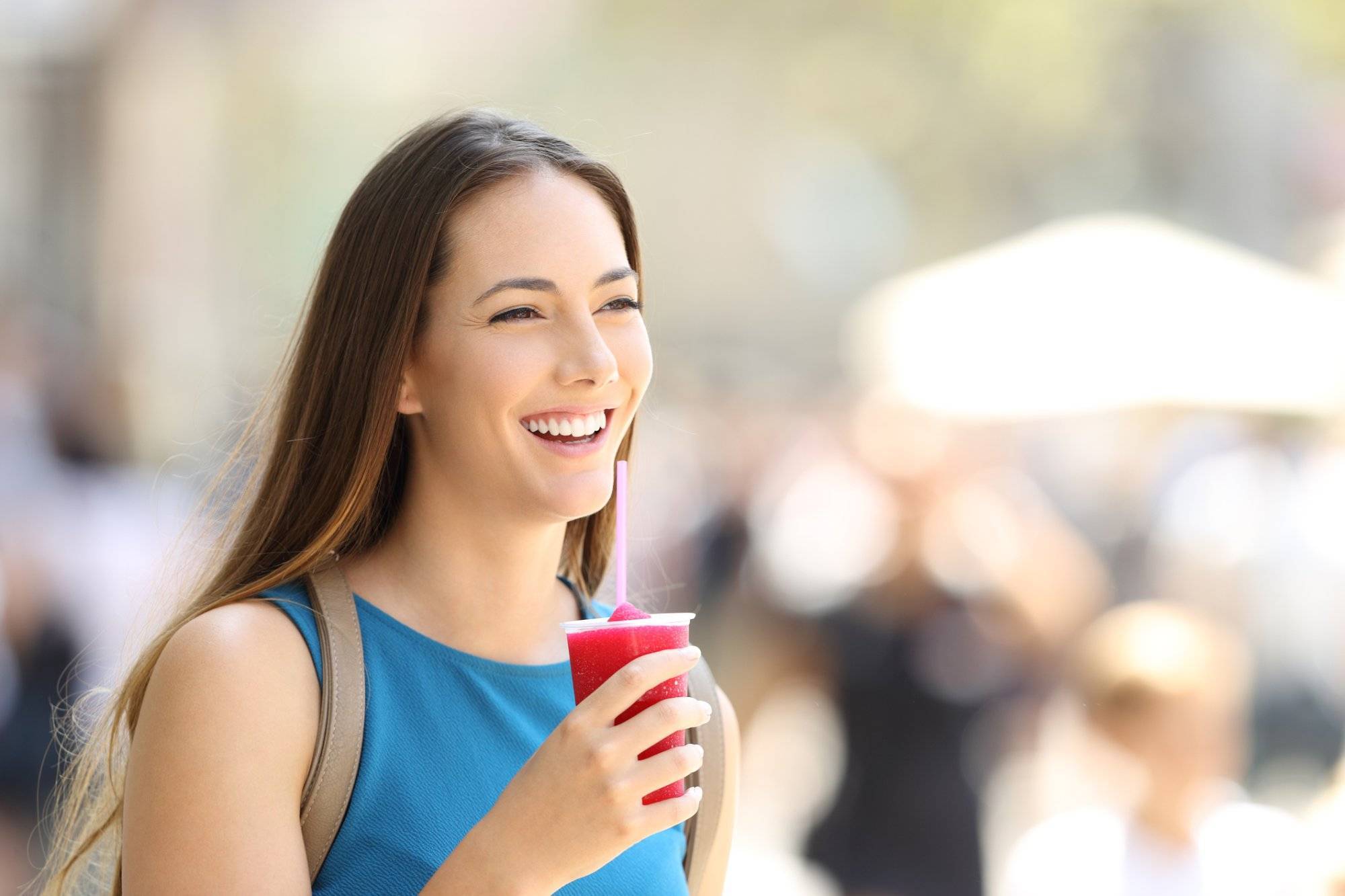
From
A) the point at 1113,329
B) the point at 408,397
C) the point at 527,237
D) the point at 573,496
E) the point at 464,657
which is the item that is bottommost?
the point at 464,657

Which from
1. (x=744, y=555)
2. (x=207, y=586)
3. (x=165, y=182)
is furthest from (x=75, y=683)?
(x=165, y=182)

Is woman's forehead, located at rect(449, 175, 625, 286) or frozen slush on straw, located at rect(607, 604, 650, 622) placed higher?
woman's forehead, located at rect(449, 175, 625, 286)

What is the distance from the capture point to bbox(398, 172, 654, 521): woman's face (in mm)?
2064

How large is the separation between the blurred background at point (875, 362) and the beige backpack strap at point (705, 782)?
582 mm

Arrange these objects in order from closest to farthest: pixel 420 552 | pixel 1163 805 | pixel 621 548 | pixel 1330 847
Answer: pixel 621 548 → pixel 420 552 → pixel 1330 847 → pixel 1163 805

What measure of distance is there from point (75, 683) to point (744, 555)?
3388 millimetres

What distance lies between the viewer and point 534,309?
2100 mm

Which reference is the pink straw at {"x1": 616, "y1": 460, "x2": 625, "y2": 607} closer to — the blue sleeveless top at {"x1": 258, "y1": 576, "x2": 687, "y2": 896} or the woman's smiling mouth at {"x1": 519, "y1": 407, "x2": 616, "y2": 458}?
the woman's smiling mouth at {"x1": 519, "y1": 407, "x2": 616, "y2": 458}

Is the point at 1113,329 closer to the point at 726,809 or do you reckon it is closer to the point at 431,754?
the point at 726,809

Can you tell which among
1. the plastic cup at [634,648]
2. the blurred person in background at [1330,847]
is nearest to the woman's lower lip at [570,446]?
the plastic cup at [634,648]

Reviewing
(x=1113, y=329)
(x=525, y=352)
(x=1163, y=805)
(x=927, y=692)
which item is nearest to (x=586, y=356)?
(x=525, y=352)

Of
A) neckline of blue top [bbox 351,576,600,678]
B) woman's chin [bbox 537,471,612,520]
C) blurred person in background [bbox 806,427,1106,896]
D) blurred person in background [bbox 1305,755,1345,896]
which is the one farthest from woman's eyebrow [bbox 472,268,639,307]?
blurred person in background [bbox 806,427,1106,896]

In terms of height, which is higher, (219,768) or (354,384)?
(354,384)

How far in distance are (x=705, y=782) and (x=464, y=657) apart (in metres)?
0.40
